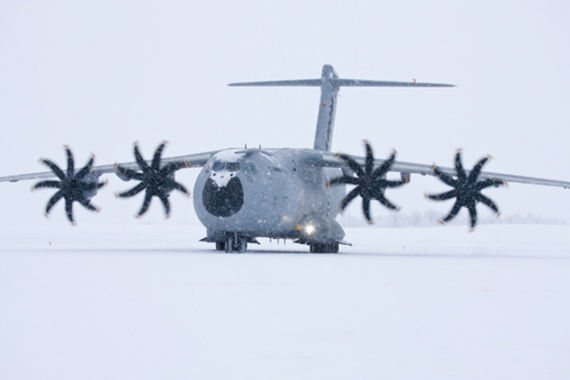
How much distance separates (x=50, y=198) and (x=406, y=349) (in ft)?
55.9

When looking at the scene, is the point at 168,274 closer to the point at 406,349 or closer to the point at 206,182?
the point at 406,349

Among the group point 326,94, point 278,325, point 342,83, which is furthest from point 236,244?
point 278,325

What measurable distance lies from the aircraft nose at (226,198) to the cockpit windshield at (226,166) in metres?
0.39

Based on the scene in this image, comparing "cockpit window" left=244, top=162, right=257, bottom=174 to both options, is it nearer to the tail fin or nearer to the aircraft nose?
the aircraft nose

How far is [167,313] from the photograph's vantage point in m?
6.46

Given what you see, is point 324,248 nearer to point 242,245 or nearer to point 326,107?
point 242,245

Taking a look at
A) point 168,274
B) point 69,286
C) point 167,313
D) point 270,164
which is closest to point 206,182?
point 270,164

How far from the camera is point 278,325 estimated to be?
5.94 metres

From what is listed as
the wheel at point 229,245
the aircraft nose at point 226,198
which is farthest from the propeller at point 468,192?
the wheel at point 229,245

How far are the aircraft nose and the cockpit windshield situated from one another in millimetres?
388

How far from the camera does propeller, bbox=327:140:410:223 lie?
59.4ft

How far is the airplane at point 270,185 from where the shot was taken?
1720 centimetres

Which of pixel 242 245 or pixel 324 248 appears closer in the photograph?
pixel 242 245

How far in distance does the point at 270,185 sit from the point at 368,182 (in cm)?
280
